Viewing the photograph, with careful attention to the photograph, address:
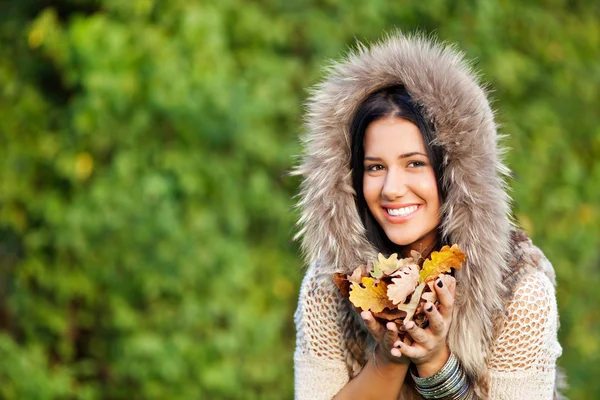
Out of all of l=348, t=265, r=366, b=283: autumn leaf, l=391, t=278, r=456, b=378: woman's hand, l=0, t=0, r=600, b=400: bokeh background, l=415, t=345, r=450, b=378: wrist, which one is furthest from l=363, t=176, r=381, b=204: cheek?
l=0, t=0, r=600, b=400: bokeh background

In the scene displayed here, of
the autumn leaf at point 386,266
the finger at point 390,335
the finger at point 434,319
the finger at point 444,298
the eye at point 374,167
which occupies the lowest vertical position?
the finger at point 390,335

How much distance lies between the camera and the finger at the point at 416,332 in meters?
2.39

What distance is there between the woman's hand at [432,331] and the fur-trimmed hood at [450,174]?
13cm

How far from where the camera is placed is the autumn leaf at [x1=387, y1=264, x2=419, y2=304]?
240cm

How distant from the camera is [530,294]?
2578mm

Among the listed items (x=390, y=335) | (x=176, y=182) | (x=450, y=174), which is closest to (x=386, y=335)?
(x=390, y=335)

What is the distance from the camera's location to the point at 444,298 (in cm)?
240

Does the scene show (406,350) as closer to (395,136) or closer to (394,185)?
(394,185)

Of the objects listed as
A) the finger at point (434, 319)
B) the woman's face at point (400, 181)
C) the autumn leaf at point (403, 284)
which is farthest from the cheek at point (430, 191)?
the finger at point (434, 319)

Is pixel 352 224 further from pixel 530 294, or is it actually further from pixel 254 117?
pixel 254 117

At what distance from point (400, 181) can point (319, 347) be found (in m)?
0.59

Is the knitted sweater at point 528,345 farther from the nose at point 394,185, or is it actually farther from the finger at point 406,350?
the nose at point 394,185

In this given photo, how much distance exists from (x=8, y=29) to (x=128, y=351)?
1898 millimetres

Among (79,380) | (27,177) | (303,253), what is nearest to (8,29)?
(27,177)
